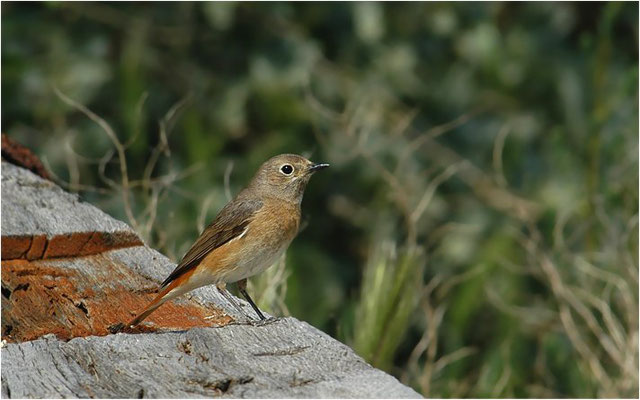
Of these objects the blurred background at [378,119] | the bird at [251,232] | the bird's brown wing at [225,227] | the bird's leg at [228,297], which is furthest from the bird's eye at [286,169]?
the blurred background at [378,119]

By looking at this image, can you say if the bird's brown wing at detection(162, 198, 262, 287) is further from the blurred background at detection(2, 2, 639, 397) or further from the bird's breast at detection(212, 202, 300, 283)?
the blurred background at detection(2, 2, 639, 397)

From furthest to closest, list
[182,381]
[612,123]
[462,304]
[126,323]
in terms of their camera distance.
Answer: [612,123] < [462,304] < [126,323] < [182,381]

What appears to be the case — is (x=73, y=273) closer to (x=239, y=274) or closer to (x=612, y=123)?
(x=239, y=274)

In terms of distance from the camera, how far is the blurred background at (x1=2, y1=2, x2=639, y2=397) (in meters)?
7.68

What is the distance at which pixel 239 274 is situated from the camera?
4469mm

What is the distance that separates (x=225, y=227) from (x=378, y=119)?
423cm

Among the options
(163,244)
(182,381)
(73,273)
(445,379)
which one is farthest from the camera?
(445,379)

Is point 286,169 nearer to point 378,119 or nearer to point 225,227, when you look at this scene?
point 225,227

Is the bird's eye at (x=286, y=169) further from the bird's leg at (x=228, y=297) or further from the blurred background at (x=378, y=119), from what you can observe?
the blurred background at (x=378, y=119)

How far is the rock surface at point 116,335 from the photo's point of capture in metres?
3.02

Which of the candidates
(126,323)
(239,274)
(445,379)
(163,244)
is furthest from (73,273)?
(445,379)

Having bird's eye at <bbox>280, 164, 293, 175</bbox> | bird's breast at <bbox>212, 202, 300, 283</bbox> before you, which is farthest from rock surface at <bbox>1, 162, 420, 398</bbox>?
bird's eye at <bbox>280, 164, 293, 175</bbox>

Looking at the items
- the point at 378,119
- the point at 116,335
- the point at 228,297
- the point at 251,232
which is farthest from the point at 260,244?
the point at 378,119

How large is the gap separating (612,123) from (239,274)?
14.2 feet
